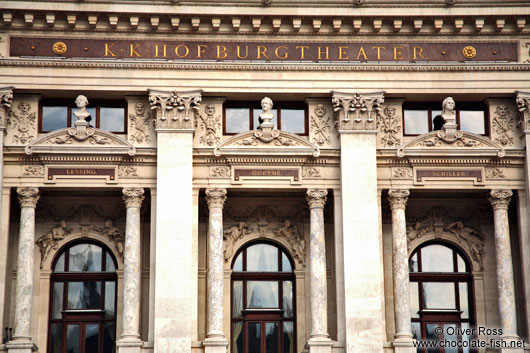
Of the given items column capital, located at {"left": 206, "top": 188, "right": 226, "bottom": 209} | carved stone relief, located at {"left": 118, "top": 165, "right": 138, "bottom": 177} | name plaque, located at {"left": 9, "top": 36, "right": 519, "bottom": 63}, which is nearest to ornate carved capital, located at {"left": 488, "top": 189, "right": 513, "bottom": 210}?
name plaque, located at {"left": 9, "top": 36, "right": 519, "bottom": 63}

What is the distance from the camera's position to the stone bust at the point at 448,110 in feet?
115

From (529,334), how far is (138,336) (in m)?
12.3

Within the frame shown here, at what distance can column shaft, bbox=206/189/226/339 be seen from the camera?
33.3 metres

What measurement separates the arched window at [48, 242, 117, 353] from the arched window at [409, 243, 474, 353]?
10195 mm

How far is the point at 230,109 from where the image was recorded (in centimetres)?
3550

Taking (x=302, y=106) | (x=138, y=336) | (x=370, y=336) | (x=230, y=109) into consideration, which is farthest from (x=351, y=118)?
(x=138, y=336)

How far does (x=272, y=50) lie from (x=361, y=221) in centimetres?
639

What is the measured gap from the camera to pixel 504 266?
112 feet

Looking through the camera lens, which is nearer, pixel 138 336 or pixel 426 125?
pixel 138 336

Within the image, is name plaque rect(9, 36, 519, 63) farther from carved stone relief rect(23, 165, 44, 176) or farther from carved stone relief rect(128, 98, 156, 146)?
carved stone relief rect(23, 165, 44, 176)

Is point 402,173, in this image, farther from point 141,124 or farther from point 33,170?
point 33,170

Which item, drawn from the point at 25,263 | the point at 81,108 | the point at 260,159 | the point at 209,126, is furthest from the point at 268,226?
the point at 25,263

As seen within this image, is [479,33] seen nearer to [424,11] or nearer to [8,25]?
[424,11]

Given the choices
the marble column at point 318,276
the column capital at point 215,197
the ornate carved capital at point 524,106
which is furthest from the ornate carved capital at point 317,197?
the ornate carved capital at point 524,106
